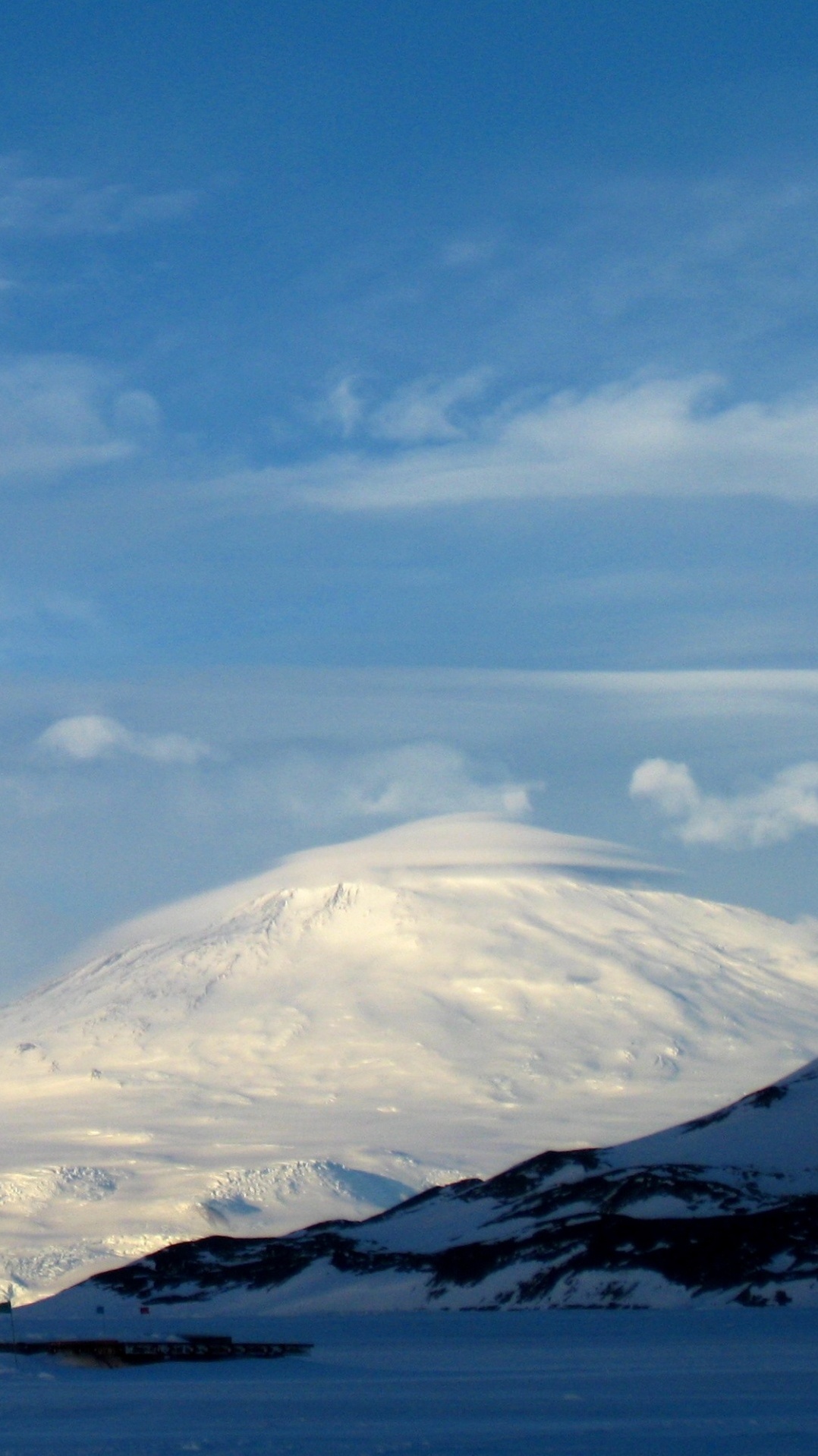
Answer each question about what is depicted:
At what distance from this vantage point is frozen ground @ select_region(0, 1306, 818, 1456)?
226ft

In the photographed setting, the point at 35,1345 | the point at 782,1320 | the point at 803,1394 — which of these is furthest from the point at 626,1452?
the point at 782,1320

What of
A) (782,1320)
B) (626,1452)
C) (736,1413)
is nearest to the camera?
(626,1452)

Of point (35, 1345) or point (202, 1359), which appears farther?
point (35, 1345)

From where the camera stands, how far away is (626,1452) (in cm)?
6594

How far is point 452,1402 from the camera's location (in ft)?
287

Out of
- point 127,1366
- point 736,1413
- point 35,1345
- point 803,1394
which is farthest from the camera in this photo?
point 35,1345

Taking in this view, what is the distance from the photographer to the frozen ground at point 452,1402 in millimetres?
68938

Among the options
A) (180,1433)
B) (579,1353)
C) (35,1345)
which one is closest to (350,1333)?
(35,1345)

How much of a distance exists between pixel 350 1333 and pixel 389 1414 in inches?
3937

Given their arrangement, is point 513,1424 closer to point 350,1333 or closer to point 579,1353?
point 579,1353

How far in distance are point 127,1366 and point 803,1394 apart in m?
55.9

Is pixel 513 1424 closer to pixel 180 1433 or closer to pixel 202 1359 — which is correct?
pixel 180 1433

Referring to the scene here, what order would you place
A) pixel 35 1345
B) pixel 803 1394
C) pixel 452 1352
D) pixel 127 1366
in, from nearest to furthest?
pixel 803 1394, pixel 127 1366, pixel 452 1352, pixel 35 1345

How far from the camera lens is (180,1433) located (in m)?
73.8
